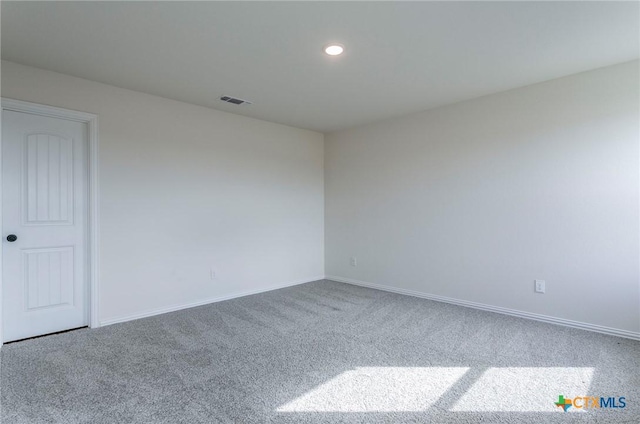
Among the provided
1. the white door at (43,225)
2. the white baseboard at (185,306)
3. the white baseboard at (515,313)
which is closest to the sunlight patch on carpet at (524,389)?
the white baseboard at (515,313)

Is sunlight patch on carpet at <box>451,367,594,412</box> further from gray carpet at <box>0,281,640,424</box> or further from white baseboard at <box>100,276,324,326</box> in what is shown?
white baseboard at <box>100,276,324,326</box>

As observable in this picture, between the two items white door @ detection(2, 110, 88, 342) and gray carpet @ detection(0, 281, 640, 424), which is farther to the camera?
white door @ detection(2, 110, 88, 342)

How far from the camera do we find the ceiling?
2096mm

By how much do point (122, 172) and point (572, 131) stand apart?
4.42 m

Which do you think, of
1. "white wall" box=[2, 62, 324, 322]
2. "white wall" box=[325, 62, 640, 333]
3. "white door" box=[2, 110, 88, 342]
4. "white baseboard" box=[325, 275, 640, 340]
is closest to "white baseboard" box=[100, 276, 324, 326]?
"white wall" box=[2, 62, 324, 322]

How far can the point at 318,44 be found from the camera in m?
2.50

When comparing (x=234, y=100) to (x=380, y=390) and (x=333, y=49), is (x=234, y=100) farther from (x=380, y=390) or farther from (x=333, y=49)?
(x=380, y=390)

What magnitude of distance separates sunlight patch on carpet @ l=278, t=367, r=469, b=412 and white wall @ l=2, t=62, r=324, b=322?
7.72 feet

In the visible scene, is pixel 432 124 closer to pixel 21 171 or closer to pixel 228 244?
pixel 228 244

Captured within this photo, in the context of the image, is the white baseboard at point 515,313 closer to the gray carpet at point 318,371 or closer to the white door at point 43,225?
the gray carpet at point 318,371

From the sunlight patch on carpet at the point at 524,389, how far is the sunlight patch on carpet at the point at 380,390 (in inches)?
6.3

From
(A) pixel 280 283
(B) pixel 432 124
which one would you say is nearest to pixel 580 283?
(B) pixel 432 124

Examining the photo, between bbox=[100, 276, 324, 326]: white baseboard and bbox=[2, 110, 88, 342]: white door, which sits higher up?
bbox=[2, 110, 88, 342]: white door

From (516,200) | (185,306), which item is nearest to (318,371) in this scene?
(185,306)
